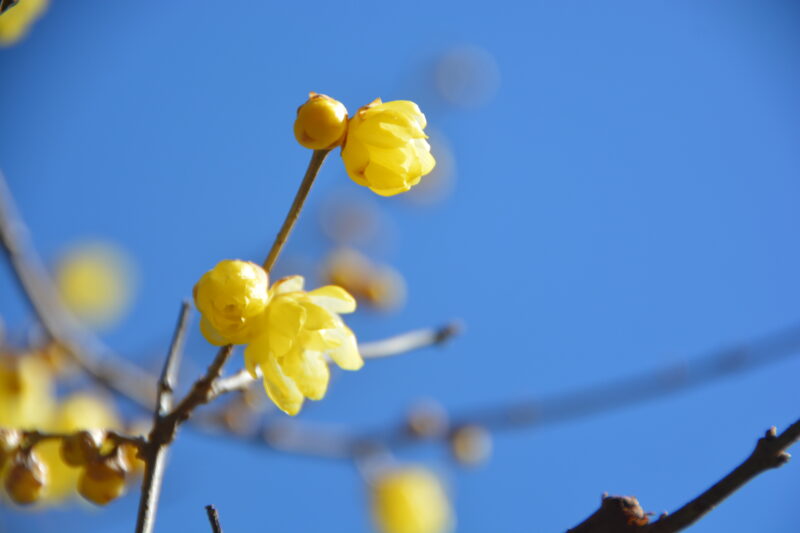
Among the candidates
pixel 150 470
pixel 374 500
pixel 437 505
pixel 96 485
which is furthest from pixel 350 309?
pixel 437 505

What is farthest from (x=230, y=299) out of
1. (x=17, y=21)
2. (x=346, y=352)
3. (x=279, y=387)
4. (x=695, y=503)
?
(x=17, y=21)

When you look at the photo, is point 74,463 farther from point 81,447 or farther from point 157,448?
point 157,448

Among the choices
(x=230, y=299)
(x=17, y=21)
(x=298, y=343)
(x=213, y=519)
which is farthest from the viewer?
(x=17, y=21)

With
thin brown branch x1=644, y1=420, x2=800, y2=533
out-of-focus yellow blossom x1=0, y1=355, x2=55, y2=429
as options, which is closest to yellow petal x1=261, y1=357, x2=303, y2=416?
thin brown branch x1=644, y1=420, x2=800, y2=533

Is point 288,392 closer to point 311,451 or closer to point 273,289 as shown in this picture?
point 273,289

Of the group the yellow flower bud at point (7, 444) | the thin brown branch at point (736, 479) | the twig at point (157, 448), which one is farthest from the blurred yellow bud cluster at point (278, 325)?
the thin brown branch at point (736, 479)

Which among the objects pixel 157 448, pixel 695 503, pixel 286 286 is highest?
pixel 286 286

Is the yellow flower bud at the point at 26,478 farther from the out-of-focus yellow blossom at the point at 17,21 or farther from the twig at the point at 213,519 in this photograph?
the out-of-focus yellow blossom at the point at 17,21
